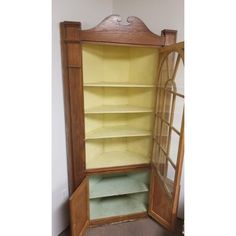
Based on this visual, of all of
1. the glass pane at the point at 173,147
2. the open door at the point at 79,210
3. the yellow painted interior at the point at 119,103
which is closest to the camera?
the open door at the point at 79,210

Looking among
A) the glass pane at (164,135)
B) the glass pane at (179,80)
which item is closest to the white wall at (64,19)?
the glass pane at (179,80)

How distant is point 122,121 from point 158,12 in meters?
1.09

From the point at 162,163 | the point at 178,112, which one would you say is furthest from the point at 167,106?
the point at 162,163

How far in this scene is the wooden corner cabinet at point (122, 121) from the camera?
64.0 inches

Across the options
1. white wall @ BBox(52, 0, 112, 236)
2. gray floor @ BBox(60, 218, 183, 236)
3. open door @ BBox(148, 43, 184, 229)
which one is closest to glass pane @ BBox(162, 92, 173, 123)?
open door @ BBox(148, 43, 184, 229)

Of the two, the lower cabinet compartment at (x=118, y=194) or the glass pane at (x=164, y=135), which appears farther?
the lower cabinet compartment at (x=118, y=194)

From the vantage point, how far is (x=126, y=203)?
6.93 feet

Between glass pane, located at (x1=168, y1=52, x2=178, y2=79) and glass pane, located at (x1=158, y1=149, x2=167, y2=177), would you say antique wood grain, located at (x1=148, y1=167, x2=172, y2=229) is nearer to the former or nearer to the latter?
glass pane, located at (x1=158, y1=149, x2=167, y2=177)

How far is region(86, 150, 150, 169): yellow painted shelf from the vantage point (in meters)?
1.95

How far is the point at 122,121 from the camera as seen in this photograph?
7.45 feet

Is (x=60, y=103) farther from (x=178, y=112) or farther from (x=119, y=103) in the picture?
(x=178, y=112)

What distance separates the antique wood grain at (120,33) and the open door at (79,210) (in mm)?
1175

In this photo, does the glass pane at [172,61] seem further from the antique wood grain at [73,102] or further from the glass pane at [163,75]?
the antique wood grain at [73,102]
